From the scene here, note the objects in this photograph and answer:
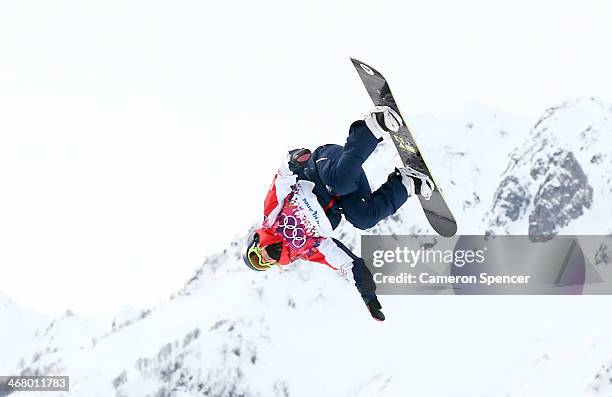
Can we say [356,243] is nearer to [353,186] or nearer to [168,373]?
[168,373]

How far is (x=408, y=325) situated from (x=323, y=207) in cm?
7852

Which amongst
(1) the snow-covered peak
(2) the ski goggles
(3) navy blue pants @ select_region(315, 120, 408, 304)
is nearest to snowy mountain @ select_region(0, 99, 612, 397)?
(1) the snow-covered peak

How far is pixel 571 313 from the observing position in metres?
63.0

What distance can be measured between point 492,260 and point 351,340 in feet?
61.1

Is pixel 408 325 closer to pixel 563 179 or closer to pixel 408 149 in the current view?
pixel 563 179

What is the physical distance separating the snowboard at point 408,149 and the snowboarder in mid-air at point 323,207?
0.48 feet

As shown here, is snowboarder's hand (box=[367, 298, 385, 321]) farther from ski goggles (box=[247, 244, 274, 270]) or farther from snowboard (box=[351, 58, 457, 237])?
ski goggles (box=[247, 244, 274, 270])

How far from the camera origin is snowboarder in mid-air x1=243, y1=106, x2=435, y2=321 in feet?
31.1

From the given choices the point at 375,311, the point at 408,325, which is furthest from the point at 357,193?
the point at 408,325

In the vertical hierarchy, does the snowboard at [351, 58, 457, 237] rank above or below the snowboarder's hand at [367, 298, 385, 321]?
above

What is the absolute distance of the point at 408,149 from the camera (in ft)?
30.8

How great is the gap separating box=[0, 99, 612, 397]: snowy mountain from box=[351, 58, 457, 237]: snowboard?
30.4 meters

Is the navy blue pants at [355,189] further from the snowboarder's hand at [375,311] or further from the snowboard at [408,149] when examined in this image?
the snowboarder's hand at [375,311]

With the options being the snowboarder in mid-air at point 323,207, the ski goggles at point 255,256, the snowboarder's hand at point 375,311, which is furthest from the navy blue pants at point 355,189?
the ski goggles at point 255,256
